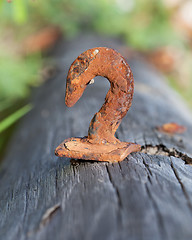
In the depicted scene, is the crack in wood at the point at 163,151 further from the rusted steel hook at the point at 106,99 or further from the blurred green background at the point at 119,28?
the blurred green background at the point at 119,28

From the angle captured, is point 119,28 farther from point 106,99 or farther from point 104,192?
point 104,192

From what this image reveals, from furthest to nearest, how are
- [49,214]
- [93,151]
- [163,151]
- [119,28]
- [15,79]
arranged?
[119,28], [15,79], [163,151], [93,151], [49,214]

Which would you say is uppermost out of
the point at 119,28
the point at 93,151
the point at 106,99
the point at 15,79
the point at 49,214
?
the point at 119,28

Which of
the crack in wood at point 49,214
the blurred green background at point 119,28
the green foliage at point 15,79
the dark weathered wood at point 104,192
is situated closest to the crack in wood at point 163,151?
the dark weathered wood at point 104,192

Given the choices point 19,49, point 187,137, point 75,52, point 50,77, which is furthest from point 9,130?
point 19,49

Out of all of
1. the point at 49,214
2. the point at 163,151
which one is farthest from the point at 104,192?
the point at 163,151
